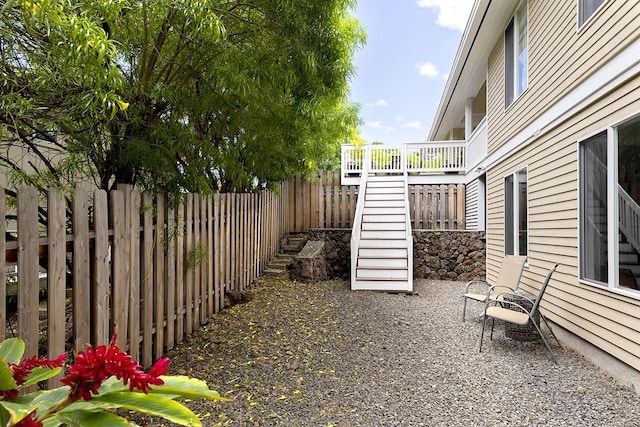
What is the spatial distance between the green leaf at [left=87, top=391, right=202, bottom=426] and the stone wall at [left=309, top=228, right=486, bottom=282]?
739 centimetres

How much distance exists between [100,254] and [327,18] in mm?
3066

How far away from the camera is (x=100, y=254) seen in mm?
2674

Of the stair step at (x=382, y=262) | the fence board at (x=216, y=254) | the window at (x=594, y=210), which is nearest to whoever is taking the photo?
the window at (x=594, y=210)

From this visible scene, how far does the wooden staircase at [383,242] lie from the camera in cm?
696

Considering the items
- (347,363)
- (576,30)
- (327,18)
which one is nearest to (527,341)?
(347,363)

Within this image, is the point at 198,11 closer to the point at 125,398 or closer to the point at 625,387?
the point at 125,398

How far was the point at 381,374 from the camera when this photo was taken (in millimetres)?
3287

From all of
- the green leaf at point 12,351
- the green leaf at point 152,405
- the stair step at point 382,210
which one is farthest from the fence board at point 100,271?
the stair step at point 382,210

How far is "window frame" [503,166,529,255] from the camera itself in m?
5.70

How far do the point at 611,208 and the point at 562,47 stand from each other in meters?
2.27

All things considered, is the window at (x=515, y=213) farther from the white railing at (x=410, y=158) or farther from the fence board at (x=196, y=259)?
the fence board at (x=196, y=259)

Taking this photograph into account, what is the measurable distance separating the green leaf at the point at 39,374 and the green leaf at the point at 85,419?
164 mm

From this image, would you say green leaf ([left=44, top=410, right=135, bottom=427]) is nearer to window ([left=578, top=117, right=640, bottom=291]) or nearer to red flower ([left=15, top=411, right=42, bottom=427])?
red flower ([left=15, top=411, right=42, bottom=427])

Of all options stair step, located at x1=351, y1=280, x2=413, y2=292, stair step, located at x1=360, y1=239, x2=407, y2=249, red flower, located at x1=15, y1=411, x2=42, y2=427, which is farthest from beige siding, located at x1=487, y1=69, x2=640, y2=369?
red flower, located at x1=15, y1=411, x2=42, y2=427
